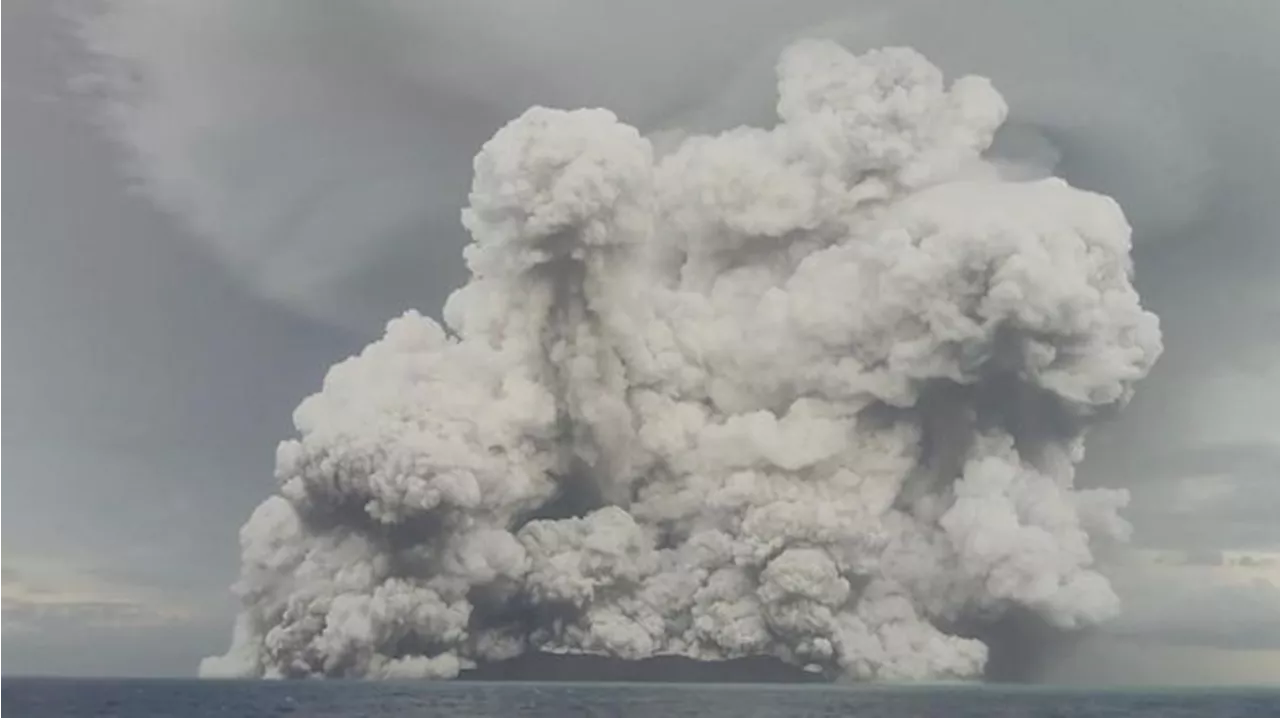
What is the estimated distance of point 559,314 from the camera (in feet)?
63.2

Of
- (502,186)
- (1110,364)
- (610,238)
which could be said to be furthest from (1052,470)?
(502,186)

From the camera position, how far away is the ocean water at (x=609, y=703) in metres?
18.6

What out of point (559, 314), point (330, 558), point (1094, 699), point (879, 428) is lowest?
point (1094, 699)

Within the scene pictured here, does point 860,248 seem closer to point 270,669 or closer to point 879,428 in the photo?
point 879,428

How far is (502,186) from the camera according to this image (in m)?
17.0

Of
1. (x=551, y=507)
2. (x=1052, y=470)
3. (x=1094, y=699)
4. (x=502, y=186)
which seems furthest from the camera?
(x=1094, y=699)

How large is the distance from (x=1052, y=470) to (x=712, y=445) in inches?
159

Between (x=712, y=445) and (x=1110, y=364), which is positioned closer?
(x=1110, y=364)

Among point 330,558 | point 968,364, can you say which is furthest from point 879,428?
point 330,558

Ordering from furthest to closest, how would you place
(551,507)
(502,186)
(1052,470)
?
(551,507), (1052,470), (502,186)

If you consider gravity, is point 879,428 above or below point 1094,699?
above

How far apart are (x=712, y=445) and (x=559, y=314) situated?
8.23ft

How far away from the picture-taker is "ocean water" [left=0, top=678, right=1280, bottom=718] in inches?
733

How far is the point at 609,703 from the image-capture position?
20359 mm
